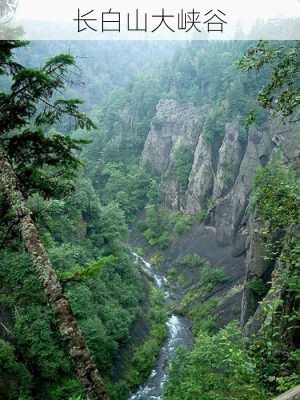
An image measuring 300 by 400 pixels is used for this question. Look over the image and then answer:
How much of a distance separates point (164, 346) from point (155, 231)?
26017 mm

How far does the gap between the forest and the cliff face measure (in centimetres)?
18

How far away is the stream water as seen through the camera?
26.3m

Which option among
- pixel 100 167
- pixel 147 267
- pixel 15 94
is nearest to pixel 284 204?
pixel 15 94

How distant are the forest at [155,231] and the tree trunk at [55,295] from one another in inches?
0.7

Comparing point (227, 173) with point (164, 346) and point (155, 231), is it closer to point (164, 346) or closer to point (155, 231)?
point (155, 231)

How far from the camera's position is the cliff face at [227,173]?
39562 millimetres

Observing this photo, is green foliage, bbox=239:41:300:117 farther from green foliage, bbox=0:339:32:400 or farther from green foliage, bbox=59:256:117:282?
green foliage, bbox=0:339:32:400

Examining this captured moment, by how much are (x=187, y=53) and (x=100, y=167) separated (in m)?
30.7

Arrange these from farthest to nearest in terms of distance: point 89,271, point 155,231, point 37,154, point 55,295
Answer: point 155,231, point 37,154, point 89,271, point 55,295

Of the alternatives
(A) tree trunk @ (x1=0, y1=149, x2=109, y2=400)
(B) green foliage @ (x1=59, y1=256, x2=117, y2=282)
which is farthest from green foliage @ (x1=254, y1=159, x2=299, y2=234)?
(A) tree trunk @ (x1=0, y1=149, x2=109, y2=400)

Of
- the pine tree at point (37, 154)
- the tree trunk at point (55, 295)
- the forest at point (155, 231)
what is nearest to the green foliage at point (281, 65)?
the forest at point (155, 231)

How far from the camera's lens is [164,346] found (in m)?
33.2

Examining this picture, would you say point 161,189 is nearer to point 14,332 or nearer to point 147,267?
point 147,267

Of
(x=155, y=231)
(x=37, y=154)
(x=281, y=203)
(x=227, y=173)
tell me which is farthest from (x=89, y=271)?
(x=155, y=231)
